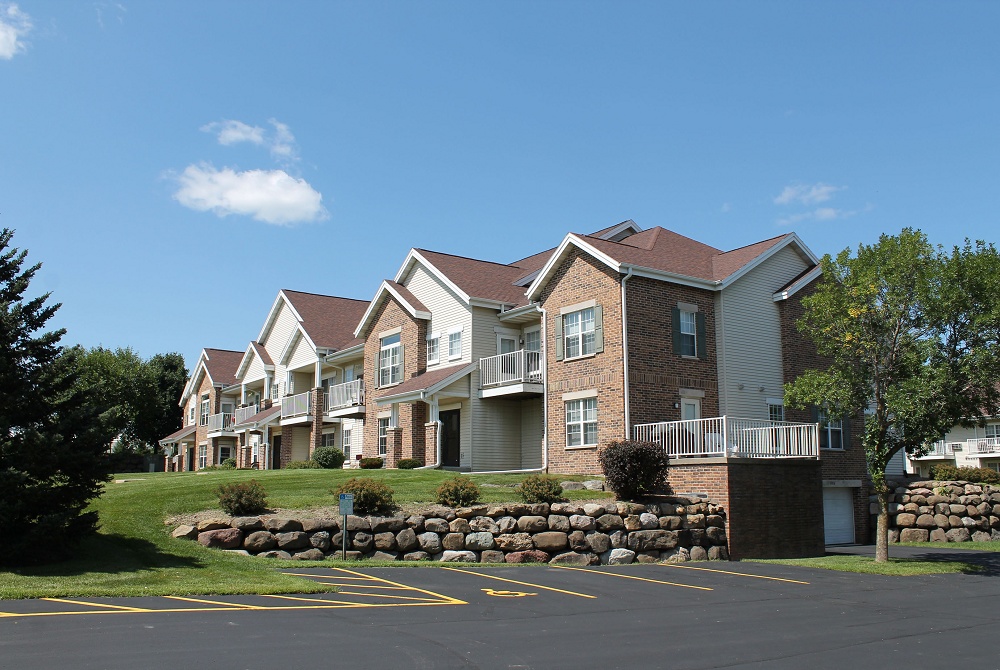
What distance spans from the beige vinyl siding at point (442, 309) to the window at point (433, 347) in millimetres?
157

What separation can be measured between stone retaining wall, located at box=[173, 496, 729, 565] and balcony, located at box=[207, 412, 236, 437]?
3383 centimetres

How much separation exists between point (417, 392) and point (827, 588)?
1704 cm

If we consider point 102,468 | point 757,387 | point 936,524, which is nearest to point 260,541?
point 102,468

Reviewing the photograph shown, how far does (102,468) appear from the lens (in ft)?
51.3

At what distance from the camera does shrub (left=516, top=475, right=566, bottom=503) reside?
21.2 meters

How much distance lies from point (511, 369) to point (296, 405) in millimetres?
15198

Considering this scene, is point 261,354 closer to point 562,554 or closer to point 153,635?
point 562,554

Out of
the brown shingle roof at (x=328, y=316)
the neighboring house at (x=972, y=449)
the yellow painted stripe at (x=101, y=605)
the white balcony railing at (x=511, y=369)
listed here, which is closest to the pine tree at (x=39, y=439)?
the yellow painted stripe at (x=101, y=605)

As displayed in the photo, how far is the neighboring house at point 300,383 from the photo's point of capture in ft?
132

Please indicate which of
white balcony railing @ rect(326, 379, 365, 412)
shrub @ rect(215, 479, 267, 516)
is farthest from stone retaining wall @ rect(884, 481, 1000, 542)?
shrub @ rect(215, 479, 267, 516)

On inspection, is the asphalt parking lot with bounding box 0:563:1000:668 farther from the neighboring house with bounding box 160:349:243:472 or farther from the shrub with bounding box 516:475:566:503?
the neighboring house with bounding box 160:349:243:472

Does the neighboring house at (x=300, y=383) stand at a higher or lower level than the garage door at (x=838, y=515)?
higher

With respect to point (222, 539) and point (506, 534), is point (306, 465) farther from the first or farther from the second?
point (222, 539)

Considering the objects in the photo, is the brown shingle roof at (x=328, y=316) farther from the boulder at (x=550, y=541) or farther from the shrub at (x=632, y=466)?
the boulder at (x=550, y=541)
